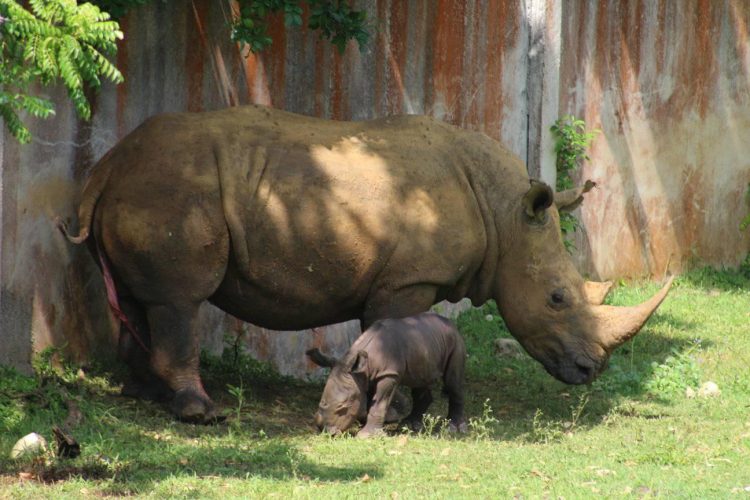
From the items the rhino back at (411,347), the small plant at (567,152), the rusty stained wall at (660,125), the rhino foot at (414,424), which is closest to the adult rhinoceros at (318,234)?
the rhino back at (411,347)

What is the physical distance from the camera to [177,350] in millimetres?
8820

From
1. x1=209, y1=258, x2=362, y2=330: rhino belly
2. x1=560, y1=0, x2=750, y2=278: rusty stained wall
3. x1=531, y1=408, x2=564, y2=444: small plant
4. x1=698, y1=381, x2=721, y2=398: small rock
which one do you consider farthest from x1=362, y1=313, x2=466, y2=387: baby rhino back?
x1=560, y1=0, x2=750, y2=278: rusty stained wall

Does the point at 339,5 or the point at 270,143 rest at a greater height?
the point at 339,5

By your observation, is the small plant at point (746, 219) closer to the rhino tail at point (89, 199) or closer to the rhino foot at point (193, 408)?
the rhino foot at point (193, 408)

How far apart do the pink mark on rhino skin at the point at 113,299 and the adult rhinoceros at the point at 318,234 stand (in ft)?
0.07

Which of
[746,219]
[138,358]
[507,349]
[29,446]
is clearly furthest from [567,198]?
[746,219]

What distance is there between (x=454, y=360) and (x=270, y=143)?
1.77 meters

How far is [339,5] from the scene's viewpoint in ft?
33.8

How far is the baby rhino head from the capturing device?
8.61 meters

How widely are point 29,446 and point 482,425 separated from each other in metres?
2.66

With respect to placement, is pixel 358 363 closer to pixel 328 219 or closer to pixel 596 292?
pixel 328 219

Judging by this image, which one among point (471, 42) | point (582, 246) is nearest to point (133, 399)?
point (471, 42)

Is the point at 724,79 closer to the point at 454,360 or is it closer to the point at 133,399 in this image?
the point at 454,360

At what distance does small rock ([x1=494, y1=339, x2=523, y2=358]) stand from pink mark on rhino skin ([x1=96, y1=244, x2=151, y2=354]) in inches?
139
